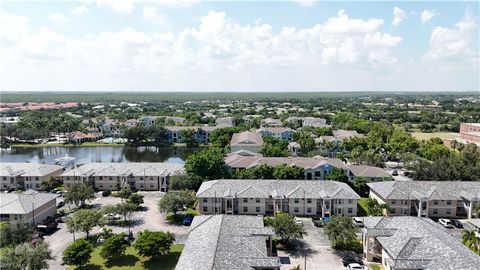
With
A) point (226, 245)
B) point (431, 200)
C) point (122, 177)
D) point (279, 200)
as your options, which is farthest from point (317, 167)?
point (226, 245)

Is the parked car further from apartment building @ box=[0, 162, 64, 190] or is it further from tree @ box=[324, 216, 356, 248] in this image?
apartment building @ box=[0, 162, 64, 190]

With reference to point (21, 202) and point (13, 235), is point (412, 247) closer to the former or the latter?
point (13, 235)

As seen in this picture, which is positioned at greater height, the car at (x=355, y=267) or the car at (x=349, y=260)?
the car at (x=355, y=267)

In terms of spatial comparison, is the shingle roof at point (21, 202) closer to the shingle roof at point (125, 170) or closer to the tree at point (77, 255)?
the shingle roof at point (125, 170)

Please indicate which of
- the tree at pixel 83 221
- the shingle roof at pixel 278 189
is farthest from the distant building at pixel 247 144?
the tree at pixel 83 221

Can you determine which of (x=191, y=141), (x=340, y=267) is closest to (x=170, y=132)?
(x=191, y=141)

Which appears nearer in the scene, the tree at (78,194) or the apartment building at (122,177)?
the tree at (78,194)
